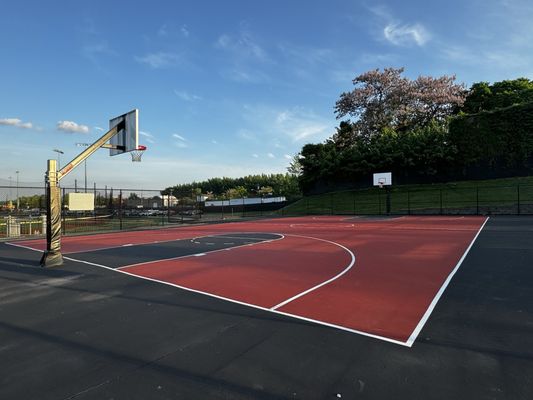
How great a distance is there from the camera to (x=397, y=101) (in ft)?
148

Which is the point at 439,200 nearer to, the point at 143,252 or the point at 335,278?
the point at 143,252

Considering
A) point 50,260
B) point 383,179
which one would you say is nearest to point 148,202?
point 50,260

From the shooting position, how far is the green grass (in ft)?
104

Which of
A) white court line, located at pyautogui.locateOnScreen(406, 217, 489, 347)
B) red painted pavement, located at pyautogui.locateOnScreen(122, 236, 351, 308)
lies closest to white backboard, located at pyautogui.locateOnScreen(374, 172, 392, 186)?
red painted pavement, located at pyautogui.locateOnScreen(122, 236, 351, 308)

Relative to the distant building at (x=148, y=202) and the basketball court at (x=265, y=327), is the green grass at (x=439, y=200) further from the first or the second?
the basketball court at (x=265, y=327)

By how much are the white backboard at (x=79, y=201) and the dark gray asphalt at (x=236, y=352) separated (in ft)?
21.1

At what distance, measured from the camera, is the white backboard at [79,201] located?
12773 mm

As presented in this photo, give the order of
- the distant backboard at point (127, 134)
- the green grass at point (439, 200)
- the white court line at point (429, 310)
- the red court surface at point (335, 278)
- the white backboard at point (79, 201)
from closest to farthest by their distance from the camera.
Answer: the white court line at point (429, 310)
the red court surface at point (335, 278)
the distant backboard at point (127, 134)
the white backboard at point (79, 201)
the green grass at point (439, 200)

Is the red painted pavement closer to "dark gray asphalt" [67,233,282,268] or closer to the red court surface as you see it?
the red court surface

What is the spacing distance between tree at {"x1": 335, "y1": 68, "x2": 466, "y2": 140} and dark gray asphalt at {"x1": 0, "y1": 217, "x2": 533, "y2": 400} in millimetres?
41880

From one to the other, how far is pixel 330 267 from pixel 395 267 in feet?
5.17

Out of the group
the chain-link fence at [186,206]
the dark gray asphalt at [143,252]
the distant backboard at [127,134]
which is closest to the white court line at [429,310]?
the dark gray asphalt at [143,252]

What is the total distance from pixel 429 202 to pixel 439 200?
3.04 feet

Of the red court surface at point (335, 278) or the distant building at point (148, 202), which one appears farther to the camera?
the distant building at point (148, 202)
